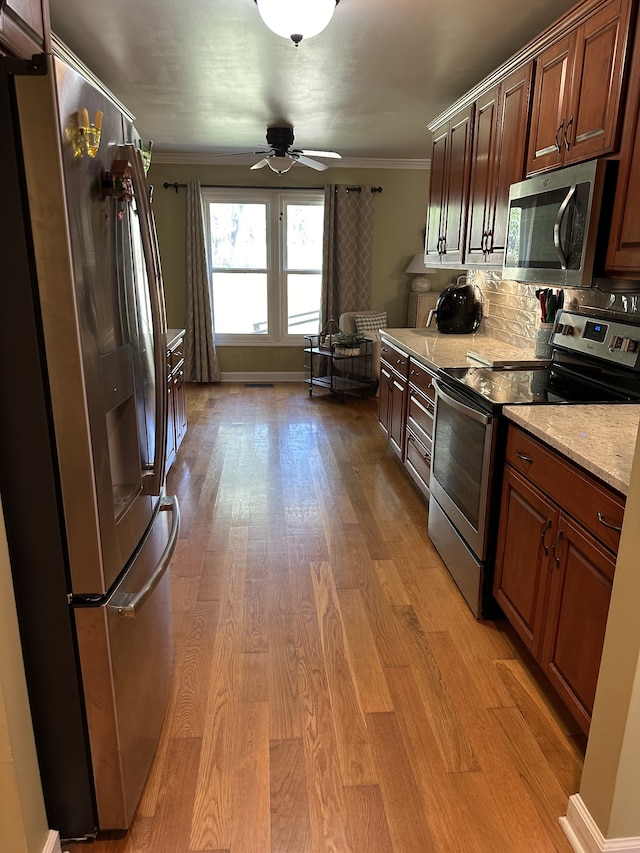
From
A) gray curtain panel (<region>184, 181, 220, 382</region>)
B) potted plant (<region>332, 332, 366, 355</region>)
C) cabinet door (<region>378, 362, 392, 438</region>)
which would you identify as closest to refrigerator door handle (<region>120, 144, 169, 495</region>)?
cabinet door (<region>378, 362, 392, 438</region>)

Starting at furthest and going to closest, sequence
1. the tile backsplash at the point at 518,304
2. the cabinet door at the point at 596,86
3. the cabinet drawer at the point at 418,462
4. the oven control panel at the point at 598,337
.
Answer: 1. the cabinet drawer at the point at 418,462
2. the tile backsplash at the point at 518,304
3. the oven control panel at the point at 598,337
4. the cabinet door at the point at 596,86

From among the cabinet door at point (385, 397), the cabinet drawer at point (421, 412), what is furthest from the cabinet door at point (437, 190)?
the cabinet drawer at point (421, 412)

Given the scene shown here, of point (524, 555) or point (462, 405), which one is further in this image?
point (462, 405)

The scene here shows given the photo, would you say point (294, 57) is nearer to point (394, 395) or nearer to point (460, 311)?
point (460, 311)

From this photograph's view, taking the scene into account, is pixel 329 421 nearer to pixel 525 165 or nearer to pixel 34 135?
pixel 525 165

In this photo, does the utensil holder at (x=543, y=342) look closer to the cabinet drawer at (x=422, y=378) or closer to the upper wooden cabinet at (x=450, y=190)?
the cabinet drawer at (x=422, y=378)

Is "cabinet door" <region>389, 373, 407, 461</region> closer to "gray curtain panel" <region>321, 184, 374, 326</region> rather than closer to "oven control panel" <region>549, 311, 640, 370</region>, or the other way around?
"oven control panel" <region>549, 311, 640, 370</region>

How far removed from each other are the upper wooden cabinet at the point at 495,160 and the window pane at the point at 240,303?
147 inches

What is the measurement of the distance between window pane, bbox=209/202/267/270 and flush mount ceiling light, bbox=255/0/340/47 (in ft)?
13.9

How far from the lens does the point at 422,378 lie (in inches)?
132

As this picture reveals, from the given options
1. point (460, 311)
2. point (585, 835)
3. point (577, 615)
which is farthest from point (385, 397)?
point (585, 835)

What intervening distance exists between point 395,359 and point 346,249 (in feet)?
9.94

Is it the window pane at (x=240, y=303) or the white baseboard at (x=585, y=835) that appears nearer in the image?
the white baseboard at (x=585, y=835)

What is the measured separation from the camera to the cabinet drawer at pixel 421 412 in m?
3.26
